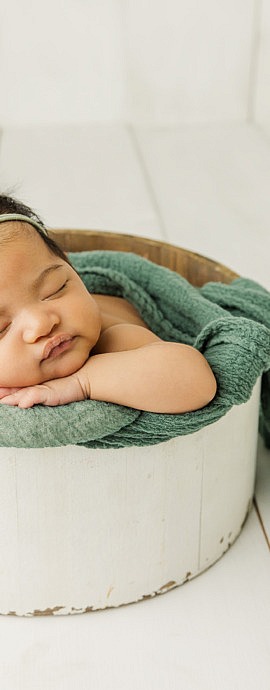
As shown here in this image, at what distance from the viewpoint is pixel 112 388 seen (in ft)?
2.51

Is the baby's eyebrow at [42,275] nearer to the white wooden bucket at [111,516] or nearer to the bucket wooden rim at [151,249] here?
the white wooden bucket at [111,516]

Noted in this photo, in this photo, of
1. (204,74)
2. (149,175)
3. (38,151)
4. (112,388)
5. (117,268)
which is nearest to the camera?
(112,388)

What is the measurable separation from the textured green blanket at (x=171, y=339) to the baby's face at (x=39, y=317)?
0.05m

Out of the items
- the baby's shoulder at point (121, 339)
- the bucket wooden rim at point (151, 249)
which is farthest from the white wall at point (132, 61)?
the baby's shoulder at point (121, 339)

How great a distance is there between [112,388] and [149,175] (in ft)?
4.37

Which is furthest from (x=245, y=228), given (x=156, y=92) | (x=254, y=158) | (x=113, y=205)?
(x=156, y=92)

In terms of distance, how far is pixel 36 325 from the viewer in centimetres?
77

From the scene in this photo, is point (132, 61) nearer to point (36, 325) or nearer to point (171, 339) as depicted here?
point (171, 339)

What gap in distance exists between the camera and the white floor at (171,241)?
801 millimetres

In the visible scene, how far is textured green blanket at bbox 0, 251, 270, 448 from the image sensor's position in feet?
2.41

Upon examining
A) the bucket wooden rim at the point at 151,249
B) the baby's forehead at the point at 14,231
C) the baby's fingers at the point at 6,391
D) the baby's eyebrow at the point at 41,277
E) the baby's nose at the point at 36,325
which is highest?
the baby's forehead at the point at 14,231

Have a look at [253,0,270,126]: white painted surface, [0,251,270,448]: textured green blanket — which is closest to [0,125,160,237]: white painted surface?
[253,0,270,126]: white painted surface

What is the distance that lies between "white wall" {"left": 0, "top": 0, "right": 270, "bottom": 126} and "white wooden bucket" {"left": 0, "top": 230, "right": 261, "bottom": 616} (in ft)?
5.52

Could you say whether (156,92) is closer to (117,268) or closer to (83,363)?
(117,268)
